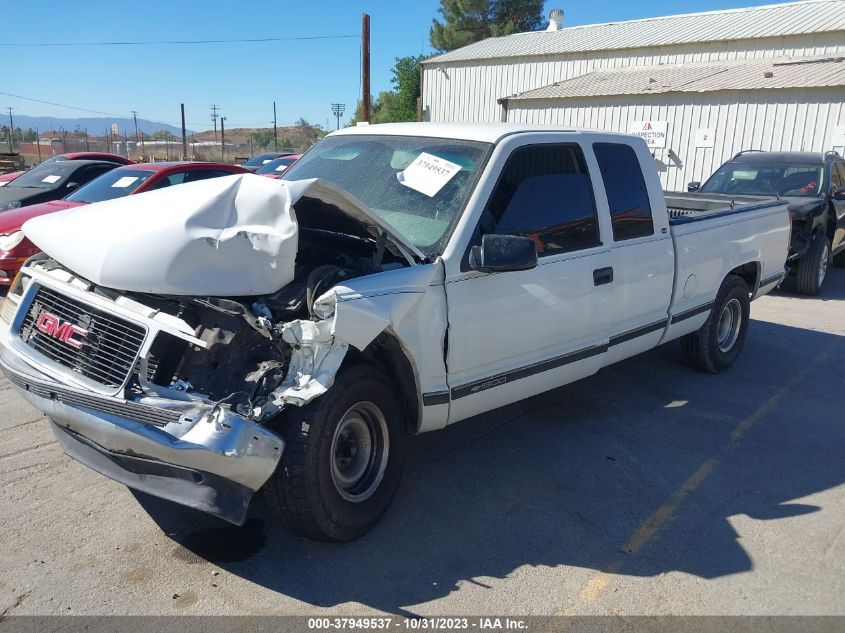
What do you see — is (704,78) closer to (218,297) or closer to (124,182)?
(124,182)

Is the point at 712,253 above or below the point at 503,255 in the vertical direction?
below

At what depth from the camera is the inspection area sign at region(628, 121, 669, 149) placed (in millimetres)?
18891

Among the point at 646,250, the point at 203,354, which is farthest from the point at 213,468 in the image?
the point at 646,250

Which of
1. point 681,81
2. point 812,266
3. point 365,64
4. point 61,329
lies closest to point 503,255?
point 61,329

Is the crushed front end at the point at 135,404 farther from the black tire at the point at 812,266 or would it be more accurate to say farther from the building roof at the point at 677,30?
the building roof at the point at 677,30

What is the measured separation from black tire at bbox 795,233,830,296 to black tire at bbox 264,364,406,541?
864 cm

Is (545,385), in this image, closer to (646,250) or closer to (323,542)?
(646,250)

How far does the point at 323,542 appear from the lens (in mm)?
3336

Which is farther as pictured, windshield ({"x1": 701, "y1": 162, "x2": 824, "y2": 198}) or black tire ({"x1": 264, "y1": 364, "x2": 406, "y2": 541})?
windshield ({"x1": 701, "y1": 162, "x2": 824, "y2": 198})

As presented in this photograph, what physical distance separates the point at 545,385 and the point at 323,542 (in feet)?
5.73

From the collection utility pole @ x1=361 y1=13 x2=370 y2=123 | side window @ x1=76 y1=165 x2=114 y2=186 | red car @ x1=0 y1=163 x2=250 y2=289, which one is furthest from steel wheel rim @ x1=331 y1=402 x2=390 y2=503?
utility pole @ x1=361 y1=13 x2=370 y2=123

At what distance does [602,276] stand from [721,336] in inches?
101

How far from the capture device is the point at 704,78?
19531mm

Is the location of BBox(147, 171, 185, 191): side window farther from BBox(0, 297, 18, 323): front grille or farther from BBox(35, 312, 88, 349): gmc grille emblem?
BBox(35, 312, 88, 349): gmc grille emblem
